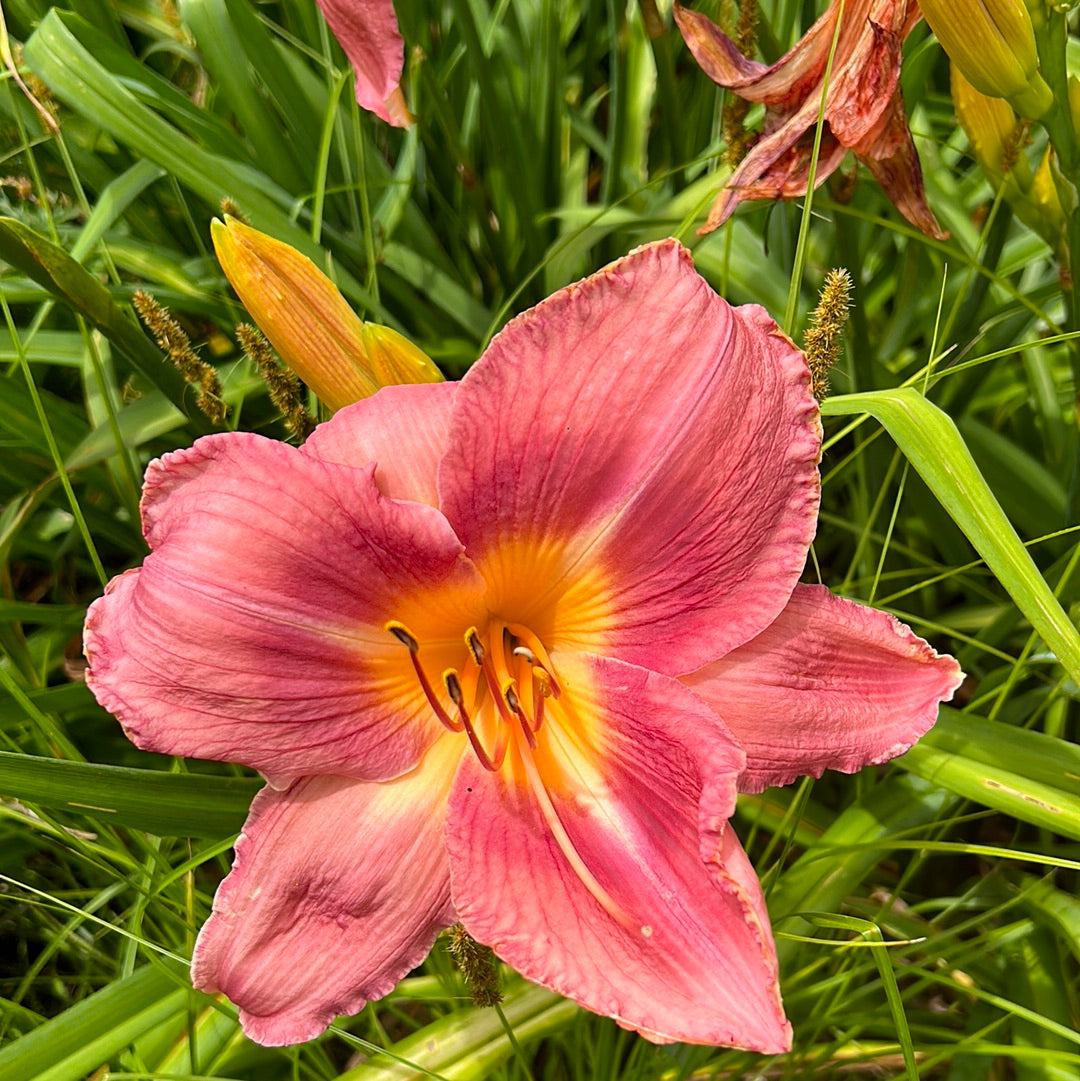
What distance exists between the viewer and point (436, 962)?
0.99 m

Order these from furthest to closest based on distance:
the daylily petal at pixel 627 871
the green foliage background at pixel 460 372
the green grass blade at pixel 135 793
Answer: the green foliage background at pixel 460 372 < the green grass blade at pixel 135 793 < the daylily petal at pixel 627 871

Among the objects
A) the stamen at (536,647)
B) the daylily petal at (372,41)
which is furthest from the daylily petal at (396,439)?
the daylily petal at (372,41)

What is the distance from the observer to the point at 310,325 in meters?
0.76

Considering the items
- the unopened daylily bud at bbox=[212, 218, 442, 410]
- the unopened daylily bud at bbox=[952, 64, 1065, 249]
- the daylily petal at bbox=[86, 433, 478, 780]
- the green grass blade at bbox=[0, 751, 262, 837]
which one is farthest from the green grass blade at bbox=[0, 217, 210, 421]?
the unopened daylily bud at bbox=[952, 64, 1065, 249]

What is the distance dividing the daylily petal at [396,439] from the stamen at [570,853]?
202 millimetres

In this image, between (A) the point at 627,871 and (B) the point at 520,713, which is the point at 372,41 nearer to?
(B) the point at 520,713

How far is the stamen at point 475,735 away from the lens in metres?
0.66

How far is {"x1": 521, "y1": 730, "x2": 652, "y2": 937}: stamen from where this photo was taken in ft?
2.10

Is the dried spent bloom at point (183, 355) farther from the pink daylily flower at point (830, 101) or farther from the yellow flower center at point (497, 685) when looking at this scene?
the pink daylily flower at point (830, 101)

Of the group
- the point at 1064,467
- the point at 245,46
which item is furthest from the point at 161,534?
the point at 1064,467

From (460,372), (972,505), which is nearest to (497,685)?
(972,505)

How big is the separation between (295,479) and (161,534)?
3.8 inches

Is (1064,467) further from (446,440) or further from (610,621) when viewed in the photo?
(446,440)

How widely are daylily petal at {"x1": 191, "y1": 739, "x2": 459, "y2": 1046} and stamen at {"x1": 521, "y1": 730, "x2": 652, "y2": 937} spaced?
0.07 meters
